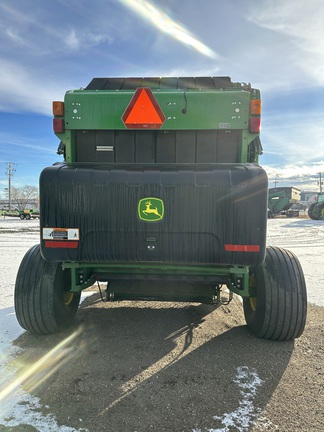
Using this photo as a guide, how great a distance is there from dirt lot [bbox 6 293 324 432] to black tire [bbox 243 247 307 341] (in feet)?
0.55

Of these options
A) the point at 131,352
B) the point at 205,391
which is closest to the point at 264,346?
the point at 205,391

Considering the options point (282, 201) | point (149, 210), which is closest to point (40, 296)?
point (149, 210)

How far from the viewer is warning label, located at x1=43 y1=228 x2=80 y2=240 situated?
2588 millimetres

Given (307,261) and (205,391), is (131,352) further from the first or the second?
(307,261)

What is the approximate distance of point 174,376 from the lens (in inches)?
107

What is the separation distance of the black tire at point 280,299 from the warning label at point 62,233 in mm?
1927

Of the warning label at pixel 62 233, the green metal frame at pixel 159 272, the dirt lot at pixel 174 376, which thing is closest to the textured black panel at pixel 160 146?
the warning label at pixel 62 233

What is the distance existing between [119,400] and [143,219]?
1355 millimetres

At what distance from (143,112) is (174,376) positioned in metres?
2.34

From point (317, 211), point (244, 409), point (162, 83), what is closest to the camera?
point (244, 409)

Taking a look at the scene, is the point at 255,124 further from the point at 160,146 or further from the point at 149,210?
the point at 149,210

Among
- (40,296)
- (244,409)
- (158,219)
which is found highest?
(158,219)

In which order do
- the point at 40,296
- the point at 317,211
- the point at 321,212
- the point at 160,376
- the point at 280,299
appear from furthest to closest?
the point at 317,211
the point at 321,212
the point at 40,296
the point at 280,299
the point at 160,376

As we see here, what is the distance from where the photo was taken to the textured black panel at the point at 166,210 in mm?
2504
